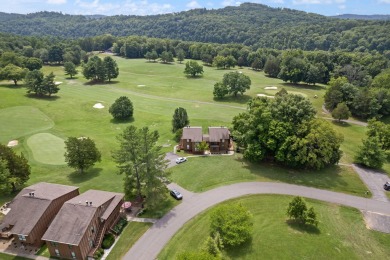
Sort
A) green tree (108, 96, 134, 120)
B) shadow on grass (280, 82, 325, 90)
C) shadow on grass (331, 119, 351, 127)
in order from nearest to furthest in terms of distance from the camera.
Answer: shadow on grass (331, 119, 351, 127) → green tree (108, 96, 134, 120) → shadow on grass (280, 82, 325, 90)

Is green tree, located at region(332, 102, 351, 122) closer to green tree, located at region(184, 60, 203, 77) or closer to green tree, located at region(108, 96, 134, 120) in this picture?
green tree, located at region(108, 96, 134, 120)

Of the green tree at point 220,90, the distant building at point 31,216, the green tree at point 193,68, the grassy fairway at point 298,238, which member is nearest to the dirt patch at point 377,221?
the grassy fairway at point 298,238

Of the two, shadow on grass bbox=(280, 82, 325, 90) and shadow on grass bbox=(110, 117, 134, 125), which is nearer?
shadow on grass bbox=(110, 117, 134, 125)

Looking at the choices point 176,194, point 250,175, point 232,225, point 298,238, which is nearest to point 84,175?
point 176,194

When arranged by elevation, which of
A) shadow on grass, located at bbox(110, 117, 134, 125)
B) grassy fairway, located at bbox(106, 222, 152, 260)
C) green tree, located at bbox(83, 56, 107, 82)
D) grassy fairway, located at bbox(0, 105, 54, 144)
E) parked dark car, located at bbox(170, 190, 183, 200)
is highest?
green tree, located at bbox(83, 56, 107, 82)

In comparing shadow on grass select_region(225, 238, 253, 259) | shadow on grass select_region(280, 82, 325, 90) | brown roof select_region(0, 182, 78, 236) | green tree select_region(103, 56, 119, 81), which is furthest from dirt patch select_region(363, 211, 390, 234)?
green tree select_region(103, 56, 119, 81)

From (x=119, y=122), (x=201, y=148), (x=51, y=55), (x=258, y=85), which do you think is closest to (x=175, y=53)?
(x=51, y=55)

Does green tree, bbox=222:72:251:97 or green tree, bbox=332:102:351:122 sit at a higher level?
green tree, bbox=222:72:251:97

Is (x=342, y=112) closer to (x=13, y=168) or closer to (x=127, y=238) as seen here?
(x=127, y=238)
